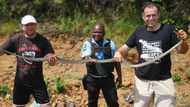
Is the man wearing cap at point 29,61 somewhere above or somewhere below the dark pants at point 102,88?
above

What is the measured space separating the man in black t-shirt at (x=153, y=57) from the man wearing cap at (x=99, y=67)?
3.83ft

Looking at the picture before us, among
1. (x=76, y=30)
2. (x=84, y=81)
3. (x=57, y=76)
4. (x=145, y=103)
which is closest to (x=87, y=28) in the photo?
(x=76, y=30)

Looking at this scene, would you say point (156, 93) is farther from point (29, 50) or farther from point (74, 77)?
point (74, 77)

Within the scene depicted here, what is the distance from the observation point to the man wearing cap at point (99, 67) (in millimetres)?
7758

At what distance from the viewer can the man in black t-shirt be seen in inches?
251

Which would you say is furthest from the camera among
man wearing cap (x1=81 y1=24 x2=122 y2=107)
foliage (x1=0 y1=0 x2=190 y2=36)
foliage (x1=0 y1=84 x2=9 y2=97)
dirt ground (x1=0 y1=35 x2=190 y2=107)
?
foliage (x1=0 y1=0 x2=190 y2=36)

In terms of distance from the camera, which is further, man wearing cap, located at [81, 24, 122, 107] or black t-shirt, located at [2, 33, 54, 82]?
man wearing cap, located at [81, 24, 122, 107]

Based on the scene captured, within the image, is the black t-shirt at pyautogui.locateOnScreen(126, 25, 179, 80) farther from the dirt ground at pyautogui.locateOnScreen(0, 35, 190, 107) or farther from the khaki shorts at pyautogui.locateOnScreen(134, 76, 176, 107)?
the dirt ground at pyautogui.locateOnScreen(0, 35, 190, 107)

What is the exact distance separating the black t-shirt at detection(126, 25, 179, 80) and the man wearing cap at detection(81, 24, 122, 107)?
1.26m

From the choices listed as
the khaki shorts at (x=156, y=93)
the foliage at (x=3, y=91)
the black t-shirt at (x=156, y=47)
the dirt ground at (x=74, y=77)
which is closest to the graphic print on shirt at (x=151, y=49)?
the black t-shirt at (x=156, y=47)

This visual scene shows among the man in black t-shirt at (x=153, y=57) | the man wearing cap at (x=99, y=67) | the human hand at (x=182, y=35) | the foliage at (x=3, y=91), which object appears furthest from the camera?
the foliage at (x=3, y=91)

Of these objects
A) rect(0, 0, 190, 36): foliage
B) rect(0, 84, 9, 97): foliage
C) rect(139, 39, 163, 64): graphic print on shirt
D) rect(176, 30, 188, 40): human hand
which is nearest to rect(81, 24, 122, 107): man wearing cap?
rect(139, 39, 163, 64): graphic print on shirt

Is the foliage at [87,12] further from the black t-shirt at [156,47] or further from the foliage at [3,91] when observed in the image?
the black t-shirt at [156,47]

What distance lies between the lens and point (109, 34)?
11812mm
